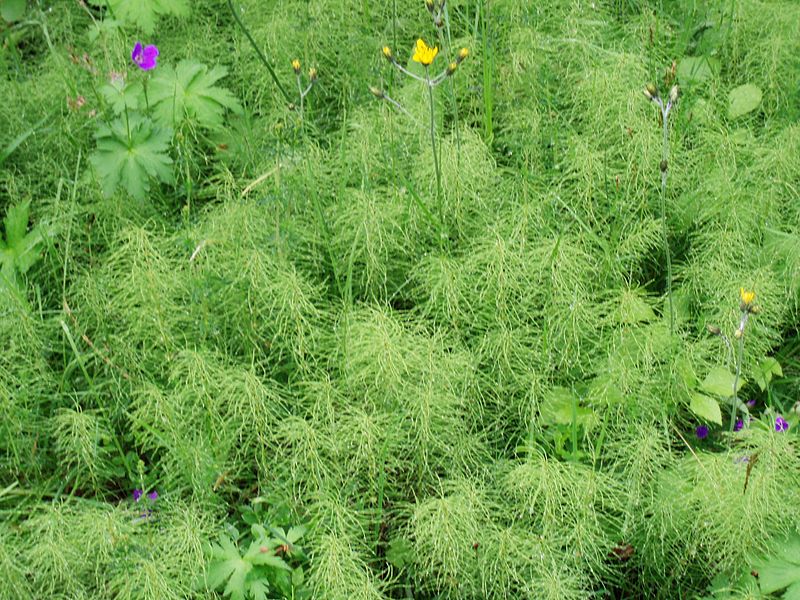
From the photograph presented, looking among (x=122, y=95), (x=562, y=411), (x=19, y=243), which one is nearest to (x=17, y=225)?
(x=19, y=243)

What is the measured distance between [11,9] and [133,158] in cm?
115

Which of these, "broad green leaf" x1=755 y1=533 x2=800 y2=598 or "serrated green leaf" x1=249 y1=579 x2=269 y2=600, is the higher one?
"serrated green leaf" x1=249 y1=579 x2=269 y2=600

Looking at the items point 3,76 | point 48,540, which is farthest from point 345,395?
point 3,76

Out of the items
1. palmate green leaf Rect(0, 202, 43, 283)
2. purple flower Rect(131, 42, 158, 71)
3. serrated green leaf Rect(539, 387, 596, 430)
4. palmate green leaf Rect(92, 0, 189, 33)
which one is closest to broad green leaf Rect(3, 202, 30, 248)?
palmate green leaf Rect(0, 202, 43, 283)

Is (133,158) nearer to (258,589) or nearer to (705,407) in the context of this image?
(258,589)

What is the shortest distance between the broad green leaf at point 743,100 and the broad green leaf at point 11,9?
2.39 metres

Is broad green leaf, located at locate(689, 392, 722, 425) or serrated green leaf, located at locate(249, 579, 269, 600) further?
broad green leaf, located at locate(689, 392, 722, 425)

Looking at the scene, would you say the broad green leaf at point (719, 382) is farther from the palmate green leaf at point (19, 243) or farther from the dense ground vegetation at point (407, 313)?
the palmate green leaf at point (19, 243)

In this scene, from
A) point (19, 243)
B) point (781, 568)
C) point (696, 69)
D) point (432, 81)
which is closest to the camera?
point (781, 568)

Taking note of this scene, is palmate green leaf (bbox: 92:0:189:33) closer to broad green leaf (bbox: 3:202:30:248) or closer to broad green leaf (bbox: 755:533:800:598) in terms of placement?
broad green leaf (bbox: 3:202:30:248)

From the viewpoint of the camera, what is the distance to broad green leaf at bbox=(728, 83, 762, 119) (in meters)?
2.94

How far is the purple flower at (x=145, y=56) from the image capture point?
299cm

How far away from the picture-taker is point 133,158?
9.09 ft

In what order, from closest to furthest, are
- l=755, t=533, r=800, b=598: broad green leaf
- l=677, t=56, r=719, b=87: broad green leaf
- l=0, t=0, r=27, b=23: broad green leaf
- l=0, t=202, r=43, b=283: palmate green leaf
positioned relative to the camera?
l=755, t=533, r=800, b=598: broad green leaf
l=0, t=202, r=43, b=283: palmate green leaf
l=677, t=56, r=719, b=87: broad green leaf
l=0, t=0, r=27, b=23: broad green leaf
